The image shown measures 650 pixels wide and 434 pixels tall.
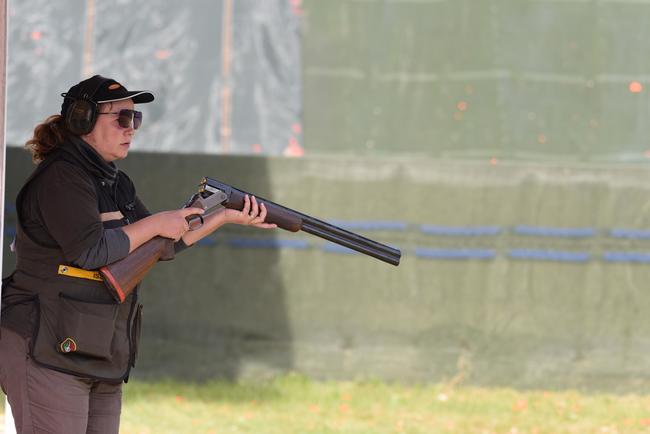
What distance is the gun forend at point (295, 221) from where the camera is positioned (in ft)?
15.5

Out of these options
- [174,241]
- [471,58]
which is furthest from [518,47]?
[174,241]

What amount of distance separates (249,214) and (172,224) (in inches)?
21.2

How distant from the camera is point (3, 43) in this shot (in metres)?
4.36

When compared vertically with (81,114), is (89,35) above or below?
above

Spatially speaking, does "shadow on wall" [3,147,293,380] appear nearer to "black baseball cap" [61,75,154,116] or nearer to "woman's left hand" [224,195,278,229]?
"woman's left hand" [224,195,278,229]

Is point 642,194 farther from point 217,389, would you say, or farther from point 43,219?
point 43,219

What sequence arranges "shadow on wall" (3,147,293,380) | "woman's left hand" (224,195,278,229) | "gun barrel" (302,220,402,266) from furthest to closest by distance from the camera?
"shadow on wall" (3,147,293,380), "gun barrel" (302,220,402,266), "woman's left hand" (224,195,278,229)

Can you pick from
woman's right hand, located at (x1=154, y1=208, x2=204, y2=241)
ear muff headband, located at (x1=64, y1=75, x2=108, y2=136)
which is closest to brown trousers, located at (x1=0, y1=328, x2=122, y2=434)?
woman's right hand, located at (x1=154, y1=208, x2=204, y2=241)

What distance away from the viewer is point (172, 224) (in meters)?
4.35

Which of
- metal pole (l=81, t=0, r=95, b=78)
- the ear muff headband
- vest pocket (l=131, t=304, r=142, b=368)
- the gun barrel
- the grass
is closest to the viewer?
the ear muff headband

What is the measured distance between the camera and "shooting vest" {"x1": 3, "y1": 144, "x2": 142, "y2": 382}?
411 cm

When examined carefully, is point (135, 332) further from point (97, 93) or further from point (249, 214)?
point (97, 93)

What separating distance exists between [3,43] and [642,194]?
6.06 meters

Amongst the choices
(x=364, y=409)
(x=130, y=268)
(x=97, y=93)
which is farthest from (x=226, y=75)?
(x=130, y=268)
